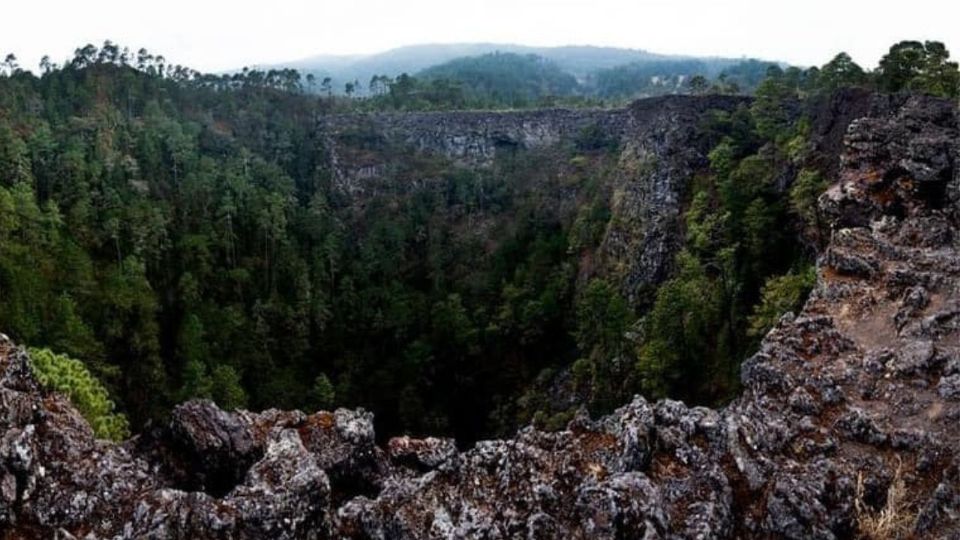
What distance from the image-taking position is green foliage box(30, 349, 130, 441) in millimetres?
25192

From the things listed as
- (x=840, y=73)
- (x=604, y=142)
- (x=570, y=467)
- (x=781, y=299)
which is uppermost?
(x=840, y=73)

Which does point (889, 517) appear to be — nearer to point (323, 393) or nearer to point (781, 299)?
point (781, 299)

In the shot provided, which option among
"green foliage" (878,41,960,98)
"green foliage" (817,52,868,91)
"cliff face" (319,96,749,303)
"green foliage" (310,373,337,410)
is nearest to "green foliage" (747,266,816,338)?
"green foliage" (878,41,960,98)

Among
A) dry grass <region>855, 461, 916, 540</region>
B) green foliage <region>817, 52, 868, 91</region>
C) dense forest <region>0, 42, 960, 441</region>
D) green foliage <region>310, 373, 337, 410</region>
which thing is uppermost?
green foliage <region>817, 52, 868, 91</region>

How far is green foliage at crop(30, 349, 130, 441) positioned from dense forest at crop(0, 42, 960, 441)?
0.36 ft

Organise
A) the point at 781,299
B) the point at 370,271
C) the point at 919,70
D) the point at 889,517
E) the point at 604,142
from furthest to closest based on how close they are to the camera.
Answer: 1. the point at 604,142
2. the point at 370,271
3. the point at 919,70
4. the point at 781,299
5. the point at 889,517

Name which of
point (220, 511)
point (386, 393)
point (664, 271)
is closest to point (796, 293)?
point (664, 271)

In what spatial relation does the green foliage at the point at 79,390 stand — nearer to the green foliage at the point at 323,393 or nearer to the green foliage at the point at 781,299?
the green foliage at the point at 323,393

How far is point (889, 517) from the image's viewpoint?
451 inches

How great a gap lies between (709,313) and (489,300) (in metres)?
25.8

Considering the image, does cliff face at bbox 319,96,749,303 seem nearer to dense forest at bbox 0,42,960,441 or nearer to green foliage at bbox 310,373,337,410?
dense forest at bbox 0,42,960,441

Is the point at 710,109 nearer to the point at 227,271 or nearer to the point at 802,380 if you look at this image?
the point at 227,271

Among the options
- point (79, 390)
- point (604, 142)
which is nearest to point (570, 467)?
point (79, 390)

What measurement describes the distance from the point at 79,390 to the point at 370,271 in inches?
1510
